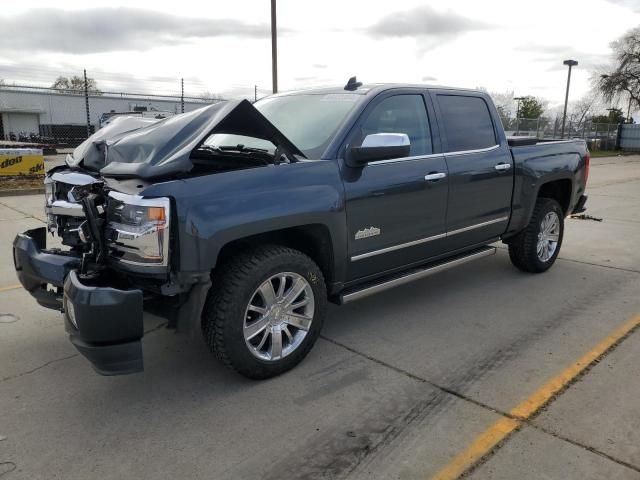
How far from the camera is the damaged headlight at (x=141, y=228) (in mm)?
2881

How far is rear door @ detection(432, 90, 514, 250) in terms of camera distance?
4.58 metres

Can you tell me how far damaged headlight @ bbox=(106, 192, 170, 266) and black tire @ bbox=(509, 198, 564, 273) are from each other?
4.02 meters

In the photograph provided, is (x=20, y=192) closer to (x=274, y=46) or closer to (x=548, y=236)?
(x=274, y=46)

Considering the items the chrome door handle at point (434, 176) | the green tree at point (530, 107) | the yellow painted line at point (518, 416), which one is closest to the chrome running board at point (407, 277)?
the chrome door handle at point (434, 176)

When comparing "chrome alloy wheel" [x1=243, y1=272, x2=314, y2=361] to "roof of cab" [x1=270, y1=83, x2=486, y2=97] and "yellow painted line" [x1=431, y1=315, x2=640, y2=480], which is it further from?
"roof of cab" [x1=270, y1=83, x2=486, y2=97]

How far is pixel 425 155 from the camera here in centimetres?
436

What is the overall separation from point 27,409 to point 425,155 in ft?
10.7

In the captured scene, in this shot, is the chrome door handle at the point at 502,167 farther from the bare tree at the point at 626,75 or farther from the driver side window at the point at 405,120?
the bare tree at the point at 626,75

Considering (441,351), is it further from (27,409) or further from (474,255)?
(27,409)

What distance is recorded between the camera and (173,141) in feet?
10.8

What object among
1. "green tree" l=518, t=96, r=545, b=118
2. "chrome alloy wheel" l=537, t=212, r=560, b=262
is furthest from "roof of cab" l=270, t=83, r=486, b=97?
"green tree" l=518, t=96, r=545, b=118

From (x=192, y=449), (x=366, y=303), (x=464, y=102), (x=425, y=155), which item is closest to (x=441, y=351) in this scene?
(x=366, y=303)

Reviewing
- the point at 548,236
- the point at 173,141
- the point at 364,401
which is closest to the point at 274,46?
the point at 548,236

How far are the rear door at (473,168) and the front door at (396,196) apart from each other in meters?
0.17
